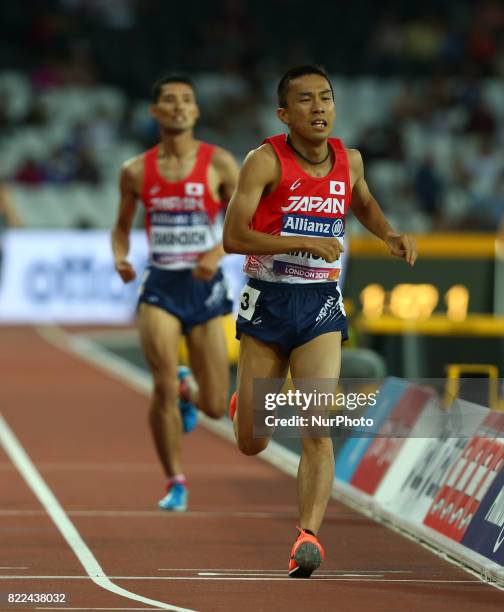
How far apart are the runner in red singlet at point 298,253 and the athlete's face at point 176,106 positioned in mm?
2493

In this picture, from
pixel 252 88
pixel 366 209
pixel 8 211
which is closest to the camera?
pixel 366 209

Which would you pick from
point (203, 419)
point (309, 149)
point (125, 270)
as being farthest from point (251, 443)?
point (203, 419)

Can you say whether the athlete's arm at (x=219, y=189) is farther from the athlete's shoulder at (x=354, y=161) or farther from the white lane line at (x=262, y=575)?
the white lane line at (x=262, y=575)

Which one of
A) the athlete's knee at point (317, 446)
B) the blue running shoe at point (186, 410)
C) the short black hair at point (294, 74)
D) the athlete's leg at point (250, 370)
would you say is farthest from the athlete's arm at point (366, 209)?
the blue running shoe at point (186, 410)

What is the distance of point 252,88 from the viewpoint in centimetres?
3180

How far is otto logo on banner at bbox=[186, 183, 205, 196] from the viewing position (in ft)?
34.5

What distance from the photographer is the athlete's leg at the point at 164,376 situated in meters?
10.2

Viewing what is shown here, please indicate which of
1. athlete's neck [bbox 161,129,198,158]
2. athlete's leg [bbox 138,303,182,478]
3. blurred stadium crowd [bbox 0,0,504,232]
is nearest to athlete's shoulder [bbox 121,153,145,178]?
athlete's neck [bbox 161,129,198,158]

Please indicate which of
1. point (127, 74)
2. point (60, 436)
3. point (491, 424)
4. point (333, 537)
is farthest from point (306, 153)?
point (127, 74)

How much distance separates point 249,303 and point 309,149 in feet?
2.54

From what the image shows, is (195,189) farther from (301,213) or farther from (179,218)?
(301,213)

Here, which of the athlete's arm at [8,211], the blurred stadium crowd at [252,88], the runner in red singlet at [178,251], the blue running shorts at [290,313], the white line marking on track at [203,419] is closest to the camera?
the blue running shorts at [290,313]

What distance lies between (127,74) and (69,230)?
17.1ft

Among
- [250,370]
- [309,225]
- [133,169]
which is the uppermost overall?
[133,169]
